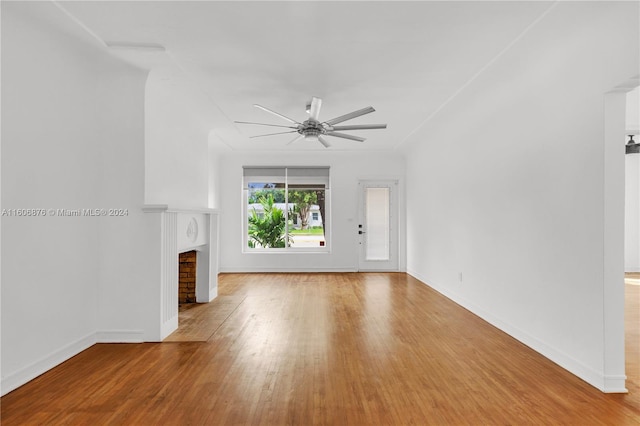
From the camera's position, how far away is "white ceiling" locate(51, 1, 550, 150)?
2559mm

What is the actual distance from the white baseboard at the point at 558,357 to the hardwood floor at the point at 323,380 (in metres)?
0.06

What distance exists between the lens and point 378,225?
8148 millimetres

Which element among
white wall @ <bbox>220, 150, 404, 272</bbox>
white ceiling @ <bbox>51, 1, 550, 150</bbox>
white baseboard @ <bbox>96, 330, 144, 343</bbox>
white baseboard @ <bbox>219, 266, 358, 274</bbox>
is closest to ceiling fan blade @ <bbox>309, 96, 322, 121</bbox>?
white ceiling @ <bbox>51, 1, 550, 150</bbox>

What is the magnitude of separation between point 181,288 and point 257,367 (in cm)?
276

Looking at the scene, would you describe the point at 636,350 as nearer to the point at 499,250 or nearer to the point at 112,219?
the point at 499,250

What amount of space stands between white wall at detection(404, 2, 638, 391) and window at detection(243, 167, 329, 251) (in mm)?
3639

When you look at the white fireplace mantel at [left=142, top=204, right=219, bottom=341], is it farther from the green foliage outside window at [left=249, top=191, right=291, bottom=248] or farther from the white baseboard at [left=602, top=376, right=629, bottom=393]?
the white baseboard at [left=602, top=376, right=629, bottom=393]

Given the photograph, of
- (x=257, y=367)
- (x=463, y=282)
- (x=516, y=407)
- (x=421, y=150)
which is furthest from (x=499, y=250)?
(x=421, y=150)

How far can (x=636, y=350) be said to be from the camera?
125 inches

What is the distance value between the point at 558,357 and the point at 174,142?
4490mm

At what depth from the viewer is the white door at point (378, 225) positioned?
810 centimetres

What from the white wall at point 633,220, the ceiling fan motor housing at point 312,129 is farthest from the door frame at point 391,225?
the white wall at point 633,220

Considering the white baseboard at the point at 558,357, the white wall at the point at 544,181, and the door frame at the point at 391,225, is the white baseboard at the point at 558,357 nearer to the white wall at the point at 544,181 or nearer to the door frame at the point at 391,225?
the white wall at the point at 544,181

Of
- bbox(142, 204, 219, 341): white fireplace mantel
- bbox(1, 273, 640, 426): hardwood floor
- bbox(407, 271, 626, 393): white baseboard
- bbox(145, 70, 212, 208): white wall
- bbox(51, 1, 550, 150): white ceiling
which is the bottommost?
bbox(1, 273, 640, 426): hardwood floor
